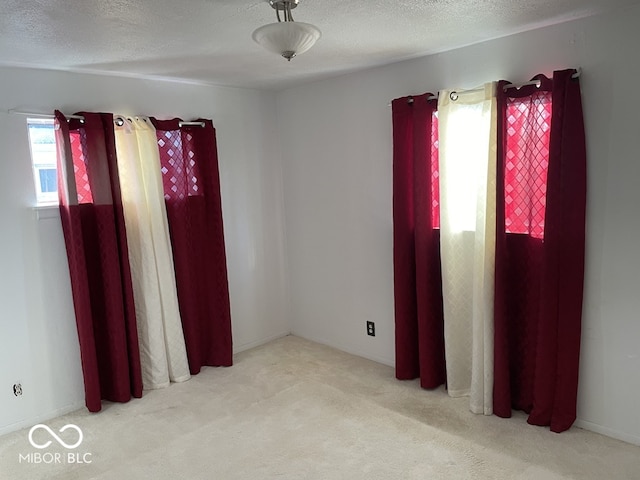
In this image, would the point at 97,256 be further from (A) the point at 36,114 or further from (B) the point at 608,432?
(B) the point at 608,432

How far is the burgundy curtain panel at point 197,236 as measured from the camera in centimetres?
343

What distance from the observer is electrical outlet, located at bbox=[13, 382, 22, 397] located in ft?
9.60

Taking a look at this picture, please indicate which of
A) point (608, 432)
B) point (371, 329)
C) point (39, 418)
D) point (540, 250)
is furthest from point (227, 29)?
point (608, 432)

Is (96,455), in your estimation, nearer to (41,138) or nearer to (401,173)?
(41,138)

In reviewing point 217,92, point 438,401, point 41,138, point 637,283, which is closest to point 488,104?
point 637,283

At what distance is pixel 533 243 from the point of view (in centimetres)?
267

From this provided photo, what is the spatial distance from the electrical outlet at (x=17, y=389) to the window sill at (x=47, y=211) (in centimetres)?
102

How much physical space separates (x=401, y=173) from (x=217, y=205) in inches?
54.4

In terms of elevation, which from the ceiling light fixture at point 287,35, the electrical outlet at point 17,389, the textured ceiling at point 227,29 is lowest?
the electrical outlet at point 17,389

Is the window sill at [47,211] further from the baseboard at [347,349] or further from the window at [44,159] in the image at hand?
the baseboard at [347,349]

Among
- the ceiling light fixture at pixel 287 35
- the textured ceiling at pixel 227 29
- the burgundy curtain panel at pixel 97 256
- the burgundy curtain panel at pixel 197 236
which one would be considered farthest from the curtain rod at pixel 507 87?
the burgundy curtain panel at pixel 97 256

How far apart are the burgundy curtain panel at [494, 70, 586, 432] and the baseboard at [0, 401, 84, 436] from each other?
265 centimetres

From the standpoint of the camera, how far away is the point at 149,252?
3.30 m

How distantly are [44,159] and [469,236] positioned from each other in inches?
104
